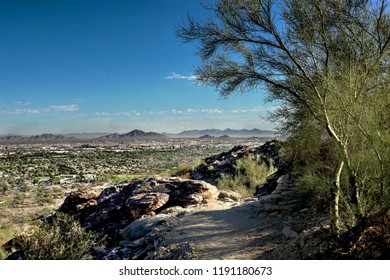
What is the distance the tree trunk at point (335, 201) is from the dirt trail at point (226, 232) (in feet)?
3.98

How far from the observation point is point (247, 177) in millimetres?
15695

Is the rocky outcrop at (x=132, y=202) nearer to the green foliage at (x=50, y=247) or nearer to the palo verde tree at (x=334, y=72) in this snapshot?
the green foliage at (x=50, y=247)

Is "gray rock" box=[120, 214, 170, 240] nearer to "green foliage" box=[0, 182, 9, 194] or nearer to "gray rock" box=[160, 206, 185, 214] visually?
"gray rock" box=[160, 206, 185, 214]

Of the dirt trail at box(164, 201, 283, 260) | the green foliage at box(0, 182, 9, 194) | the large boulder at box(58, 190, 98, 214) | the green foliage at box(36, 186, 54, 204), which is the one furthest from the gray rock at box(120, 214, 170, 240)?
the green foliage at box(0, 182, 9, 194)

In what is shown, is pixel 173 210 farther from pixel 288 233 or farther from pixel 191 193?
pixel 288 233

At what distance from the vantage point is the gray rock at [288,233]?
599cm

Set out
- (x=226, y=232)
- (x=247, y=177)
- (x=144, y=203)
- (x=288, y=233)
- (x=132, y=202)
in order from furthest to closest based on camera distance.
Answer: (x=247, y=177) < (x=132, y=202) < (x=144, y=203) < (x=226, y=232) < (x=288, y=233)

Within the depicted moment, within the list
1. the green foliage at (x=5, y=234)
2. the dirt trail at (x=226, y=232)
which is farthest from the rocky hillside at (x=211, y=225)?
the green foliage at (x=5, y=234)

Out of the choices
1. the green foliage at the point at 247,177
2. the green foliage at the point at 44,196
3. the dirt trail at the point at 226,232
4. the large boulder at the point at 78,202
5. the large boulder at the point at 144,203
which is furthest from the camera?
the green foliage at the point at 44,196

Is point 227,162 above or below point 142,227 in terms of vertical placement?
above

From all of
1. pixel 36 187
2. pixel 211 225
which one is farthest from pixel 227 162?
pixel 36 187

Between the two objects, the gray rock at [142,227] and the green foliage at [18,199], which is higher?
the gray rock at [142,227]

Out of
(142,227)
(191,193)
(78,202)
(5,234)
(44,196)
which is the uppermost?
(191,193)

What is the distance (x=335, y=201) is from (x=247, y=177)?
10.5 metres
